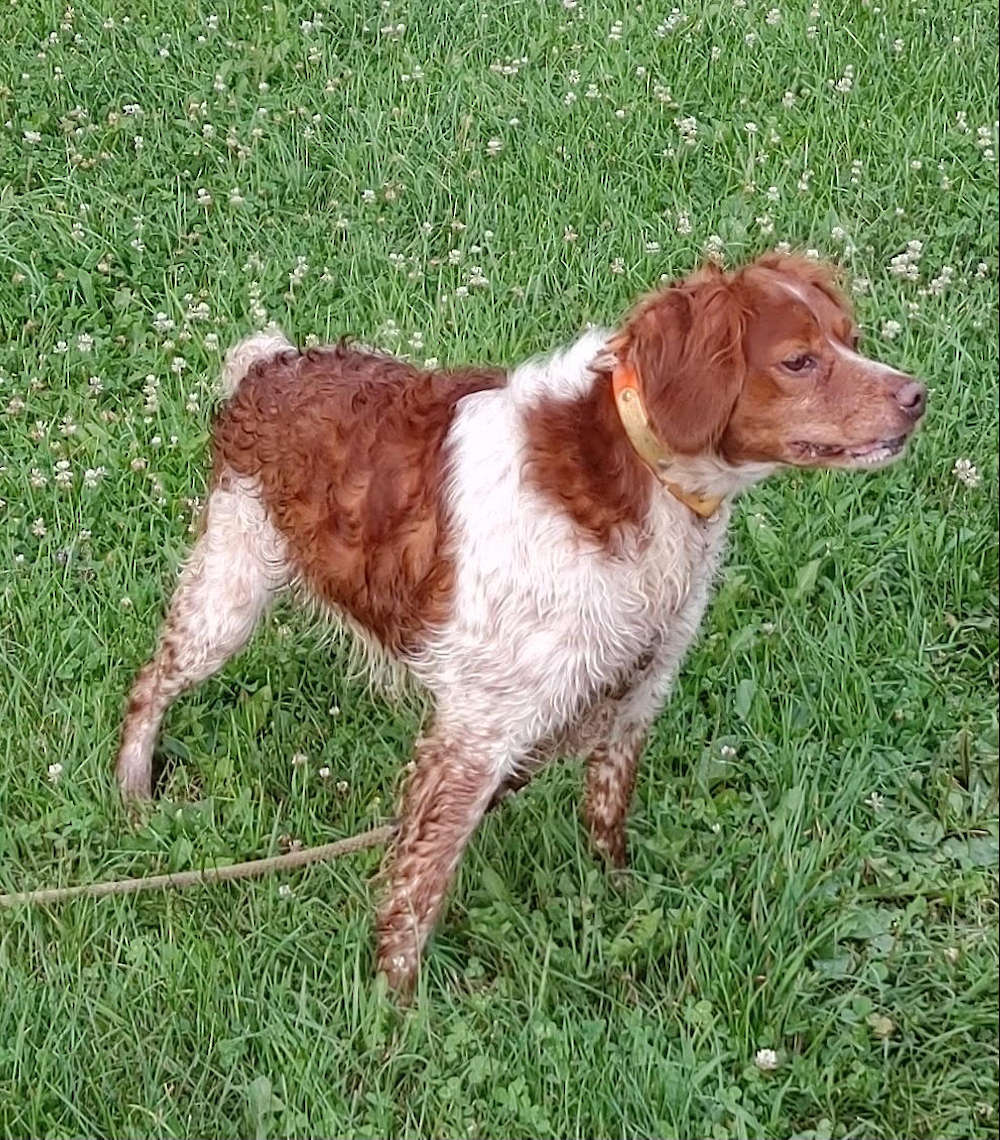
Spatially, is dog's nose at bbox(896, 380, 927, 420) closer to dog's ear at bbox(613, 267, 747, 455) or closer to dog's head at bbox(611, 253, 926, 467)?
dog's head at bbox(611, 253, 926, 467)

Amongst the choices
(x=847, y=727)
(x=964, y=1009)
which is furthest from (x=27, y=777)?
(x=964, y=1009)

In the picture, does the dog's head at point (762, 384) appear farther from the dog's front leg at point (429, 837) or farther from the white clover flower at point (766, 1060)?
the white clover flower at point (766, 1060)

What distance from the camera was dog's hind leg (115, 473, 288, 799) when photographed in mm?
3848

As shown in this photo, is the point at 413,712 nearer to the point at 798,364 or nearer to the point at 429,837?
the point at 429,837

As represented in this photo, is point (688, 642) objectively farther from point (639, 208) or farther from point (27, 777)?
point (639, 208)

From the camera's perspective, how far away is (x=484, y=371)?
3662 millimetres

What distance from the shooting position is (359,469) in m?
3.56

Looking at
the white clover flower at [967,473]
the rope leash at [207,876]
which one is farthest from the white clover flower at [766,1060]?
the white clover flower at [967,473]

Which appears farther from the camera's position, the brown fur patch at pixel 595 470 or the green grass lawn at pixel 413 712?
the green grass lawn at pixel 413 712

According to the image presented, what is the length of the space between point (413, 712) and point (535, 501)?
1.13 metres

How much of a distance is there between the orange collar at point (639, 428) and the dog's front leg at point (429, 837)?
0.73m

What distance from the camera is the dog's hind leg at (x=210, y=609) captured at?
3.85 meters

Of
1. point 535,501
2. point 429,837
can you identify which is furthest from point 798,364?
point 429,837

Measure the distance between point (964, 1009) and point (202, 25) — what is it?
18.6 ft
